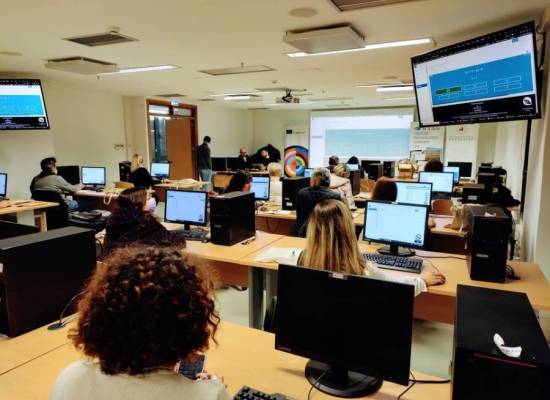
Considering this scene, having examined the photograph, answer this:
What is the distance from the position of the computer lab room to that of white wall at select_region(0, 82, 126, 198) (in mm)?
35

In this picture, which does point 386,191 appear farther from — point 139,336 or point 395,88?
point 395,88

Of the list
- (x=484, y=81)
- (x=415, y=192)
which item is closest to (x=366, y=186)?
(x=415, y=192)

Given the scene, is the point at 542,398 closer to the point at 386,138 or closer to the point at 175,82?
the point at 175,82

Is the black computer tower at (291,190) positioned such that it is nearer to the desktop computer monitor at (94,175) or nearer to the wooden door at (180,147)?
the desktop computer monitor at (94,175)

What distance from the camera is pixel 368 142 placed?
38.6 ft

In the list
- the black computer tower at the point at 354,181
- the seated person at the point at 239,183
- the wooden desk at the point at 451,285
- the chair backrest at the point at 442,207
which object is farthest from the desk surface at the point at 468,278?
the black computer tower at the point at 354,181

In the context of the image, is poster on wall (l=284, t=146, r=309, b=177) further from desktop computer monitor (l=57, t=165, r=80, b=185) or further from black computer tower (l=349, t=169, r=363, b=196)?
desktop computer monitor (l=57, t=165, r=80, b=185)

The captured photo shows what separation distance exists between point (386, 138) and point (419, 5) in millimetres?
8650

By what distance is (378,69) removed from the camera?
564 centimetres

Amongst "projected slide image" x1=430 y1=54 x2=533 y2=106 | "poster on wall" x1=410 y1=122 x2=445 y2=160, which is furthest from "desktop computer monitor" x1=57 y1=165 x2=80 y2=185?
"poster on wall" x1=410 y1=122 x2=445 y2=160

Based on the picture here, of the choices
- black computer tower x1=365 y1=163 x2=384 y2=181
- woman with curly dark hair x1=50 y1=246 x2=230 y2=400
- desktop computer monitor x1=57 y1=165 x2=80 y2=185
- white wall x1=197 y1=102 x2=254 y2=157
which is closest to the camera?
woman with curly dark hair x1=50 y1=246 x2=230 y2=400

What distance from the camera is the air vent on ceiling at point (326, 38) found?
3.52 metres

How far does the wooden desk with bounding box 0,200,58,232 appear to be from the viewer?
5.25 metres

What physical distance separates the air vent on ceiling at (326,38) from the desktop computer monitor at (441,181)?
2.79 m
